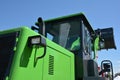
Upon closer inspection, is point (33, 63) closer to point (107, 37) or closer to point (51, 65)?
point (51, 65)

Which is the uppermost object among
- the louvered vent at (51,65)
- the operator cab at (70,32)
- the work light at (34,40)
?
the operator cab at (70,32)

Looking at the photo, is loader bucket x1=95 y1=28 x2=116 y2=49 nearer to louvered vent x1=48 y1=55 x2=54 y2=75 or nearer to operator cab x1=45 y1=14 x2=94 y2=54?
operator cab x1=45 y1=14 x2=94 y2=54

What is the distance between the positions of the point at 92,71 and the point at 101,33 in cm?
217

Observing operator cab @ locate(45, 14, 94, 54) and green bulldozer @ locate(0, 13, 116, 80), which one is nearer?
green bulldozer @ locate(0, 13, 116, 80)

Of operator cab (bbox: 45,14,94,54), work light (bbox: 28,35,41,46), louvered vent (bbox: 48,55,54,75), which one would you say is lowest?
louvered vent (bbox: 48,55,54,75)

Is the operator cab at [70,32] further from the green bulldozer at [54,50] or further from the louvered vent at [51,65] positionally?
the louvered vent at [51,65]

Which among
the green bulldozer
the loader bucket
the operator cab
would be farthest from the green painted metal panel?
the loader bucket

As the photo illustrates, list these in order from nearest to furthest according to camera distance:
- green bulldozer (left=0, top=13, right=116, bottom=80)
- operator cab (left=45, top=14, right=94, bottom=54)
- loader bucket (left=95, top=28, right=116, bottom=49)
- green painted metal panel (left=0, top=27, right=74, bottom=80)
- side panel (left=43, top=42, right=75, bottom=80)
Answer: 1. green painted metal panel (left=0, top=27, right=74, bottom=80)
2. green bulldozer (left=0, top=13, right=116, bottom=80)
3. side panel (left=43, top=42, right=75, bottom=80)
4. operator cab (left=45, top=14, right=94, bottom=54)
5. loader bucket (left=95, top=28, right=116, bottom=49)

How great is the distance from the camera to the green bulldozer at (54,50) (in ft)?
11.5

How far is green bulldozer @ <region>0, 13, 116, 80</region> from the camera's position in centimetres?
350

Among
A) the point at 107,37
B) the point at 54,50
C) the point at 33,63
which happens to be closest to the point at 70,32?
the point at 54,50

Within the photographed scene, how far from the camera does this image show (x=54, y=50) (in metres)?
4.31

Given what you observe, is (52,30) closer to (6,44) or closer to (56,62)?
(56,62)

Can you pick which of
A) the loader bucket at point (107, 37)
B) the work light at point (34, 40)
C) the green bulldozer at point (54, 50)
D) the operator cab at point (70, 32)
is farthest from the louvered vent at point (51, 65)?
the loader bucket at point (107, 37)
